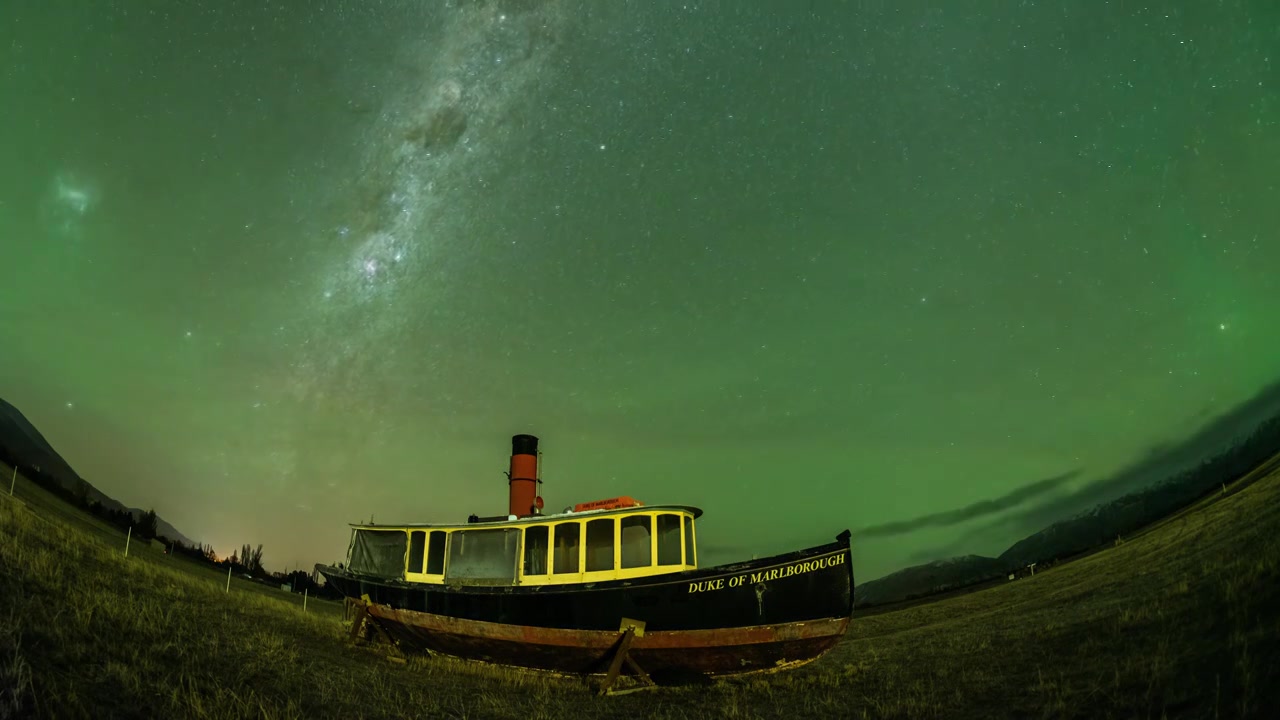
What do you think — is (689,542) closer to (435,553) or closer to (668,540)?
(668,540)

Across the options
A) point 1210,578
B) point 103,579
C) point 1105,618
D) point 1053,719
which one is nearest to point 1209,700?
point 1053,719

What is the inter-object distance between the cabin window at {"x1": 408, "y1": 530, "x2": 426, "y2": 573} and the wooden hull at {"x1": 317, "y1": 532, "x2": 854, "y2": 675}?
364 centimetres

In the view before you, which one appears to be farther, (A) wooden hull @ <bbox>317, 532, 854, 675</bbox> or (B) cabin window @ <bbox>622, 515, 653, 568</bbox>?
(B) cabin window @ <bbox>622, 515, 653, 568</bbox>

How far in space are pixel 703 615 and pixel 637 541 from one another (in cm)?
237

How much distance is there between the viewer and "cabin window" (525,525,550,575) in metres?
15.8

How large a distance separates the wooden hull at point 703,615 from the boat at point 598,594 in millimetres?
23

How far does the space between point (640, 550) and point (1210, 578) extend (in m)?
14.0

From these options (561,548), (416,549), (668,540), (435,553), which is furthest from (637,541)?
(416,549)

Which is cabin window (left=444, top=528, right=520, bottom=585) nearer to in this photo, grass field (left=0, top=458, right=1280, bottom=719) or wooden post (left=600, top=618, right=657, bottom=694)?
grass field (left=0, top=458, right=1280, bottom=719)

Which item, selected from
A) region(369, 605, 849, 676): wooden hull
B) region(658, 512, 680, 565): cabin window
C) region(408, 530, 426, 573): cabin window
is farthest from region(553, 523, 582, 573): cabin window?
region(408, 530, 426, 573): cabin window

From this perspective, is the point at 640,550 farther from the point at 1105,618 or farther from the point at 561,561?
the point at 1105,618

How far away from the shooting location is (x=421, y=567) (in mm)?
17531

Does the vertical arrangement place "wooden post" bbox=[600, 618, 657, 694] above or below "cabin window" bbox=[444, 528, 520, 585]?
below

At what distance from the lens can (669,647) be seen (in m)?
13.8
